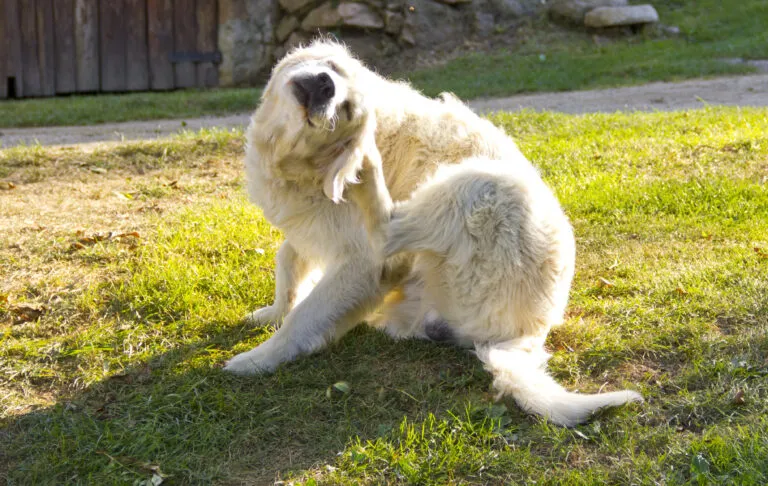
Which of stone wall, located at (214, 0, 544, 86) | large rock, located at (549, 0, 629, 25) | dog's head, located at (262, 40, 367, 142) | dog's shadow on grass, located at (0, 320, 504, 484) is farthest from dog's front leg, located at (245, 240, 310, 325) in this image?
large rock, located at (549, 0, 629, 25)

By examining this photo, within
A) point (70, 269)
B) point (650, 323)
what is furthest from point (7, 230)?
point (650, 323)

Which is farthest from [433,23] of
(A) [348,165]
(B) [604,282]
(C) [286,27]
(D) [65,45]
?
(A) [348,165]

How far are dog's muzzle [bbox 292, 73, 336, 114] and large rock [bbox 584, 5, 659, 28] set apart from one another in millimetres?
12681

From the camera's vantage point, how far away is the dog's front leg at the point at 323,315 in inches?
155

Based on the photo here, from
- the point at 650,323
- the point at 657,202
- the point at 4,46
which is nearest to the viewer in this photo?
the point at 650,323

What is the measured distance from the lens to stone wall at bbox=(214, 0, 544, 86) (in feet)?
46.6

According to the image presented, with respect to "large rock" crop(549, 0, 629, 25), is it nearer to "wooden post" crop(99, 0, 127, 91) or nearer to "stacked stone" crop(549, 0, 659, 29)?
"stacked stone" crop(549, 0, 659, 29)

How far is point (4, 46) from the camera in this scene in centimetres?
1341

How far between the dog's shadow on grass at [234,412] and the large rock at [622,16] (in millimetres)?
12306

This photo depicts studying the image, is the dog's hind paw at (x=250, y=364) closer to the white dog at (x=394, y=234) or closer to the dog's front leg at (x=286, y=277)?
the white dog at (x=394, y=234)

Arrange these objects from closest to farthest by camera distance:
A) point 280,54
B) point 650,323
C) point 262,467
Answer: point 262,467, point 650,323, point 280,54

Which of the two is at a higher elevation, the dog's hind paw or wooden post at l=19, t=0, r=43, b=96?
wooden post at l=19, t=0, r=43, b=96

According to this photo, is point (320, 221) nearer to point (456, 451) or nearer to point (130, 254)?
point (456, 451)

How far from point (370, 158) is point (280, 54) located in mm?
11247
